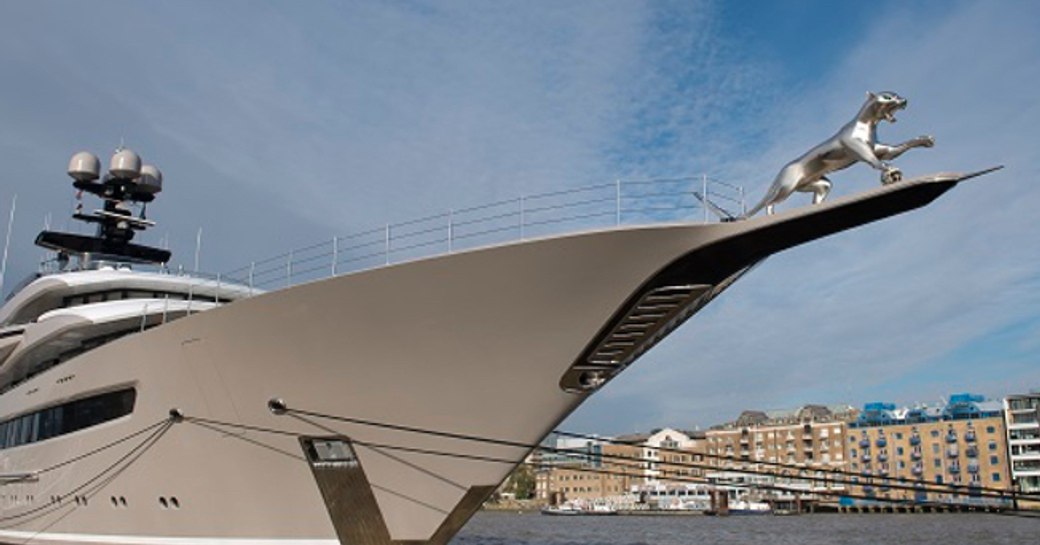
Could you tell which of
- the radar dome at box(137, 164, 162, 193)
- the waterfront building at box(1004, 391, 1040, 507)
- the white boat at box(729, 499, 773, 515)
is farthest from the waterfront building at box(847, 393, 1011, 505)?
the radar dome at box(137, 164, 162, 193)

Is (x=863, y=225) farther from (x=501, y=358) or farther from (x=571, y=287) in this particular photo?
(x=501, y=358)

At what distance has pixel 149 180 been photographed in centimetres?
1941

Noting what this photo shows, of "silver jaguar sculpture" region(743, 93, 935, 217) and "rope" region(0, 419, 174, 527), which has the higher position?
"silver jaguar sculpture" region(743, 93, 935, 217)

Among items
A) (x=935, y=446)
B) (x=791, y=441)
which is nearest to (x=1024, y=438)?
(x=935, y=446)

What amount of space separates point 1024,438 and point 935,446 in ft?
27.4

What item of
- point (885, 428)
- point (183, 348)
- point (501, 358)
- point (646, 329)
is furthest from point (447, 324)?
point (885, 428)

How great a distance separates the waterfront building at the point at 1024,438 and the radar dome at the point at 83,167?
6854 centimetres

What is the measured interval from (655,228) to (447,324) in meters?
2.53

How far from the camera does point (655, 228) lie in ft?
27.2

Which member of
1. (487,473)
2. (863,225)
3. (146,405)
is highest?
(863,225)

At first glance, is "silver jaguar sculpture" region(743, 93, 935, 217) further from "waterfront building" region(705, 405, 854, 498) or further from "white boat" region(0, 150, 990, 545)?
"waterfront building" region(705, 405, 854, 498)

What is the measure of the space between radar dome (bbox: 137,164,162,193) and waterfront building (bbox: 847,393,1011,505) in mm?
63634

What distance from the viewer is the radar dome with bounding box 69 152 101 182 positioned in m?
18.7

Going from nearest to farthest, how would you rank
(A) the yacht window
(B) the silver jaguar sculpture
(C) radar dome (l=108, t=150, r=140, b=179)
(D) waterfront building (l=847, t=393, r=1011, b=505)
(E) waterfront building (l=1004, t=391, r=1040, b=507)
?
(B) the silver jaguar sculpture → (A) the yacht window → (C) radar dome (l=108, t=150, r=140, b=179) → (E) waterfront building (l=1004, t=391, r=1040, b=507) → (D) waterfront building (l=847, t=393, r=1011, b=505)
